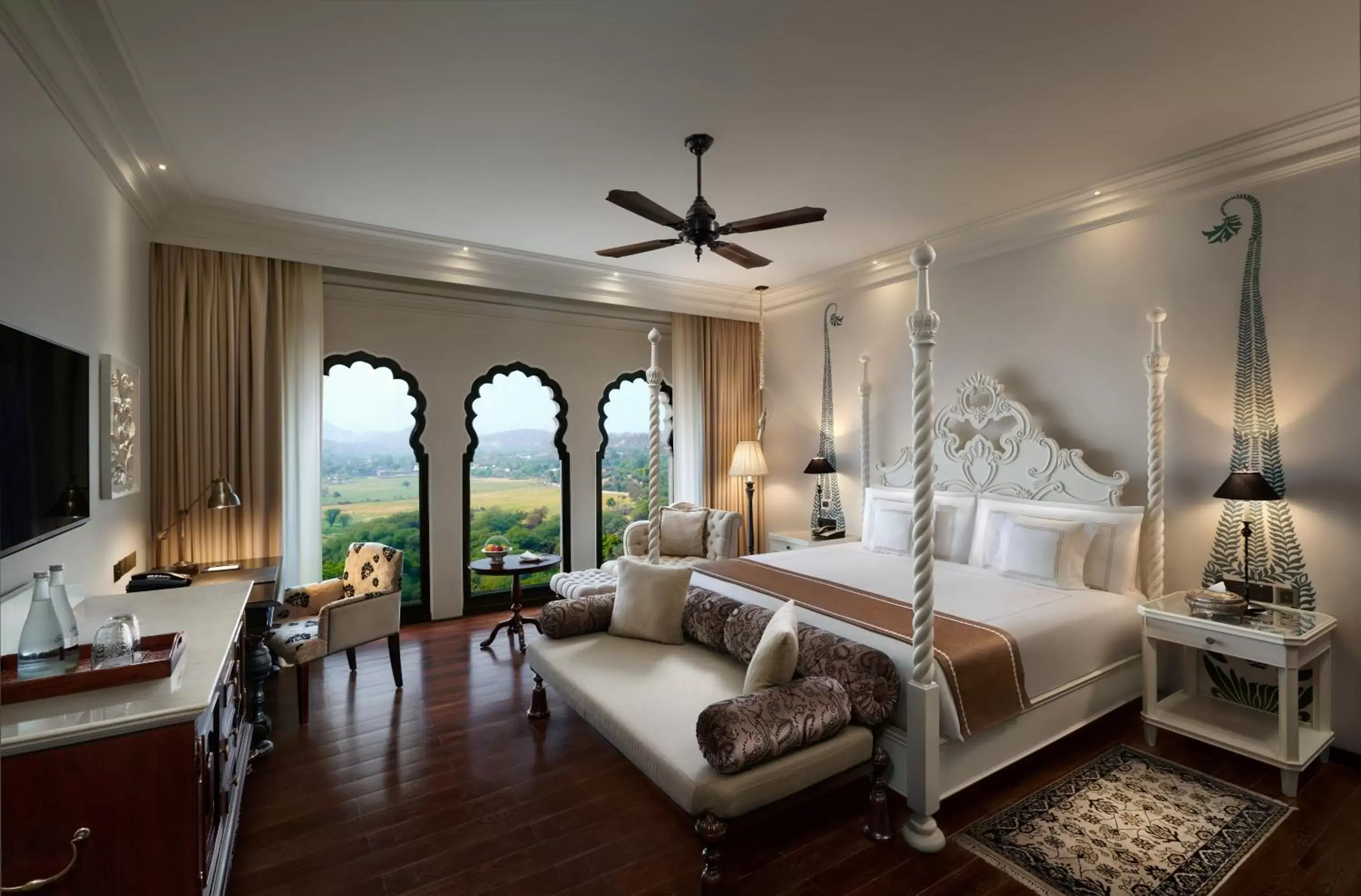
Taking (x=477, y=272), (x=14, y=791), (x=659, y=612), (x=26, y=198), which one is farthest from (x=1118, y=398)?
Answer: (x=26, y=198)

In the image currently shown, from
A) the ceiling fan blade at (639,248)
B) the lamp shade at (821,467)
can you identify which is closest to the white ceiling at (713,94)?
the ceiling fan blade at (639,248)

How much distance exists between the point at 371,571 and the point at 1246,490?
4.59 m

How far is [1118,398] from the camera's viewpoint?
12.1 ft

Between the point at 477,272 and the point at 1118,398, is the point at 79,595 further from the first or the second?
the point at 1118,398

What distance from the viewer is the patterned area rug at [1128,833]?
2098 mm

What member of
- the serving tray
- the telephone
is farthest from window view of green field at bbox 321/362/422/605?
the serving tray

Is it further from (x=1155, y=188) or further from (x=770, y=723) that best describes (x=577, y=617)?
(x=1155, y=188)

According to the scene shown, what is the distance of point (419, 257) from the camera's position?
4.57 metres

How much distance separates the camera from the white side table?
256 cm

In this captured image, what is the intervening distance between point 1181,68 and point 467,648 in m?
4.94

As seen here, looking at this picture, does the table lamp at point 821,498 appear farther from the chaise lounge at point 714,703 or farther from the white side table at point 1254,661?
the white side table at point 1254,661

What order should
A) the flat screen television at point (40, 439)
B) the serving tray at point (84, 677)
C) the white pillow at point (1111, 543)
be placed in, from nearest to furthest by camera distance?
the serving tray at point (84, 677) → the flat screen television at point (40, 439) → the white pillow at point (1111, 543)

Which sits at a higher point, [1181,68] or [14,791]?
[1181,68]

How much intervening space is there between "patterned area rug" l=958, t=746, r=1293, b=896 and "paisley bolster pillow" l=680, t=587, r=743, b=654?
125cm
